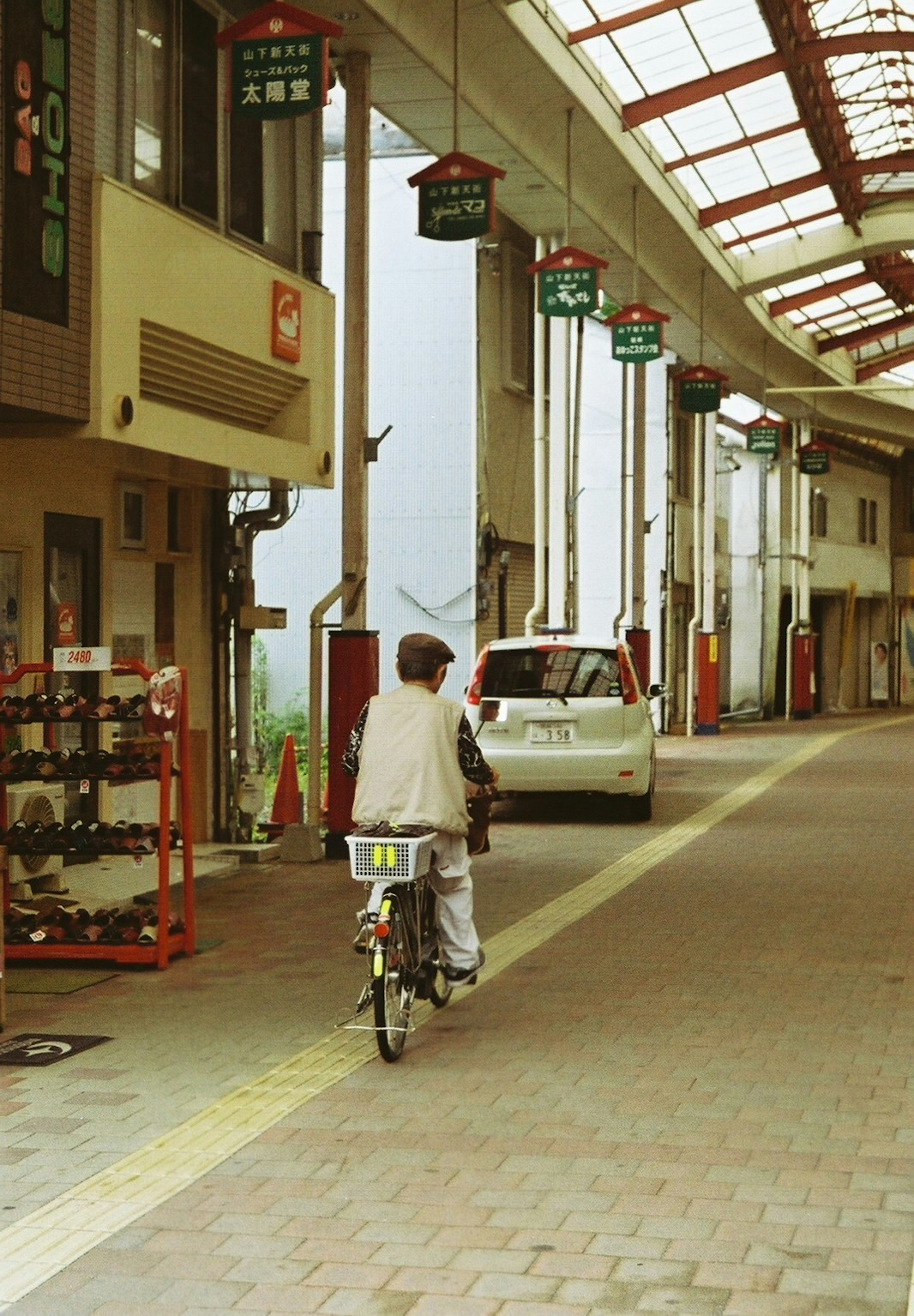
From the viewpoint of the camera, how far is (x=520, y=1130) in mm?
6148

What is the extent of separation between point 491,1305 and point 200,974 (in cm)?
463

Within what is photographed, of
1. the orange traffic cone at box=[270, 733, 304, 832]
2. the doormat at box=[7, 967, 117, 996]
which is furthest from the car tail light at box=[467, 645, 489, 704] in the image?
the doormat at box=[7, 967, 117, 996]

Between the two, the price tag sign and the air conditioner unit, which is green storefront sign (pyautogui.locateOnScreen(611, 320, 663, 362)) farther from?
the price tag sign

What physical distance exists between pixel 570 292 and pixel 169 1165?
13.3 m

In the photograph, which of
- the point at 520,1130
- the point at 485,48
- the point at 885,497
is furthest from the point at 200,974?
the point at 885,497

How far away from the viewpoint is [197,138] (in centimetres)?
1233

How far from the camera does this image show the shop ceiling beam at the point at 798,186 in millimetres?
24797

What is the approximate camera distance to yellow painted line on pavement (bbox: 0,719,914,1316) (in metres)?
4.91

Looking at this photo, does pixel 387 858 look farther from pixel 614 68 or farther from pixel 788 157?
pixel 788 157

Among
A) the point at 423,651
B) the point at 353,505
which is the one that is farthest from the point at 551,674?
the point at 423,651

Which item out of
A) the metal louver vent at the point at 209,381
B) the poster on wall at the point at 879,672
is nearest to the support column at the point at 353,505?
the metal louver vent at the point at 209,381

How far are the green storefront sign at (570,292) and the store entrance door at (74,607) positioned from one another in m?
6.65

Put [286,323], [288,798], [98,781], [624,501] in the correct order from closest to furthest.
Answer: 1. [98,781]
2. [286,323]
3. [288,798]
4. [624,501]

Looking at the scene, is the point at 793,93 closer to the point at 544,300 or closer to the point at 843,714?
the point at 544,300
